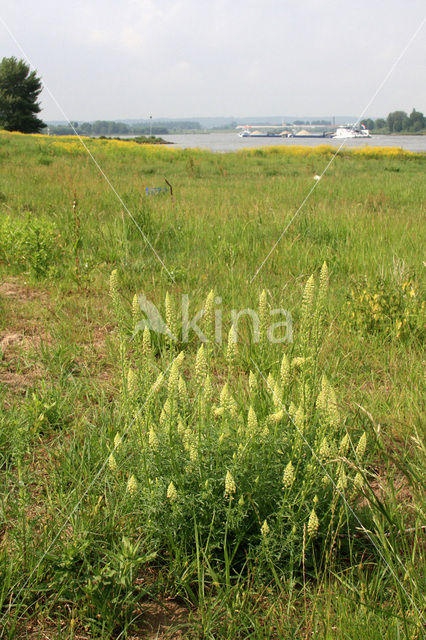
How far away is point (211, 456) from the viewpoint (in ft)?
5.60

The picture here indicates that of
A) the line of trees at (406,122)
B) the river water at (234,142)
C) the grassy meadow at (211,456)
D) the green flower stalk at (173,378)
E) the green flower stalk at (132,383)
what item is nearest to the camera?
the grassy meadow at (211,456)

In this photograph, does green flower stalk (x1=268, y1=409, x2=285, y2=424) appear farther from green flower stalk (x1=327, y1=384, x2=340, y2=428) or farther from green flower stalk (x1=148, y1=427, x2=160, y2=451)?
green flower stalk (x1=148, y1=427, x2=160, y2=451)

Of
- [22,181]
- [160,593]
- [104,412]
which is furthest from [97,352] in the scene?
[22,181]

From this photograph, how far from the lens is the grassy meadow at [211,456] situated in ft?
4.73

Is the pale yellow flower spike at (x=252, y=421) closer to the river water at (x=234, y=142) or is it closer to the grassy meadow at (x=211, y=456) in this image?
the grassy meadow at (x=211, y=456)

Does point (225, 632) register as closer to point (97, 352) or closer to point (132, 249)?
point (97, 352)

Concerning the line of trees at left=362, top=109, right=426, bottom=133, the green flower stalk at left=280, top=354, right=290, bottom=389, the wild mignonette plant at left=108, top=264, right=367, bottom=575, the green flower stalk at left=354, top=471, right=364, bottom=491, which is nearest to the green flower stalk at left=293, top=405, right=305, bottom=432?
the wild mignonette plant at left=108, top=264, right=367, bottom=575

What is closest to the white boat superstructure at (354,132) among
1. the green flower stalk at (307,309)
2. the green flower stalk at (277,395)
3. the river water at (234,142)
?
the green flower stalk at (307,309)

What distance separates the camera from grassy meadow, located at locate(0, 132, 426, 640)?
1442 millimetres

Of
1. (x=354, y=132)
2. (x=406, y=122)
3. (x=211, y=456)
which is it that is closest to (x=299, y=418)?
(x=211, y=456)

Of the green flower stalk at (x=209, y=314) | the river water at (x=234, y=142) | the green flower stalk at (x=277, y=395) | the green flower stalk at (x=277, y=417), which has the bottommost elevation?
the green flower stalk at (x=277, y=417)

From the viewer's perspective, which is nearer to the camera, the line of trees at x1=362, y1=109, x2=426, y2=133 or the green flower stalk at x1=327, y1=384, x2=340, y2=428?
the green flower stalk at x1=327, y1=384, x2=340, y2=428

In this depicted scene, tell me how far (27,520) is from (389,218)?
5.67 m

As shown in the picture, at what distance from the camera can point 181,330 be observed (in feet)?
10.9
